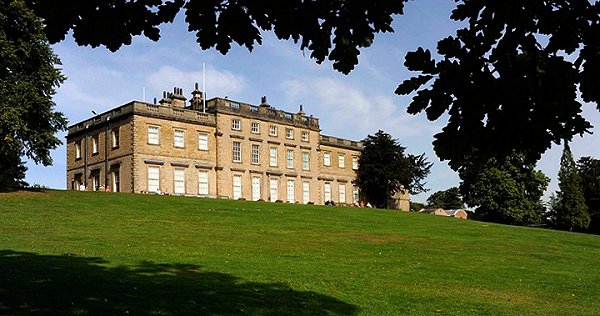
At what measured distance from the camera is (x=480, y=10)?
5215 mm

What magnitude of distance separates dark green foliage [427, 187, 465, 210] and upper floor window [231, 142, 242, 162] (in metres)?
74.1

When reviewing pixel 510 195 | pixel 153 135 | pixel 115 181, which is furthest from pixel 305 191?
pixel 510 195

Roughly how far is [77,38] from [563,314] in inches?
Answer: 449

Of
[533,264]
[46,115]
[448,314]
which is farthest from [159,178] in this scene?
[448,314]

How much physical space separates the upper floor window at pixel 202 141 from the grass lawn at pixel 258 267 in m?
26.4

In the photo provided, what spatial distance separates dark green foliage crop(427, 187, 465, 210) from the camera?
5039 inches

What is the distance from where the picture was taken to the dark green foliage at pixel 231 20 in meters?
5.47

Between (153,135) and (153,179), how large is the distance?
427cm

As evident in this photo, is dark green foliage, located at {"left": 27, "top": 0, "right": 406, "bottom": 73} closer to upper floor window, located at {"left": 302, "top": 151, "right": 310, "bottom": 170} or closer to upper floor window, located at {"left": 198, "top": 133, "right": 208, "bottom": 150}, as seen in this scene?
upper floor window, located at {"left": 198, "top": 133, "right": 208, "bottom": 150}

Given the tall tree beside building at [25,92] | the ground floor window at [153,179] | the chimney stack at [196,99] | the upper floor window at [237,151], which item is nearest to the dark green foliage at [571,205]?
the upper floor window at [237,151]

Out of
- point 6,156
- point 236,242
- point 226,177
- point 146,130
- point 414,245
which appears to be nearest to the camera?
point 236,242

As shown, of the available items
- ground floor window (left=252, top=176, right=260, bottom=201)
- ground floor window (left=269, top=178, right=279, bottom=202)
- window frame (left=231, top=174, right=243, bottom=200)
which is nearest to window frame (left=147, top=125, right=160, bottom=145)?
window frame (left=231, top=174, right=243, bottom=200)

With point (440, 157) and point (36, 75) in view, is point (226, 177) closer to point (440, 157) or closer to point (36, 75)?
point (36, 75)

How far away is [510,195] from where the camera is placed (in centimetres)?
7050
